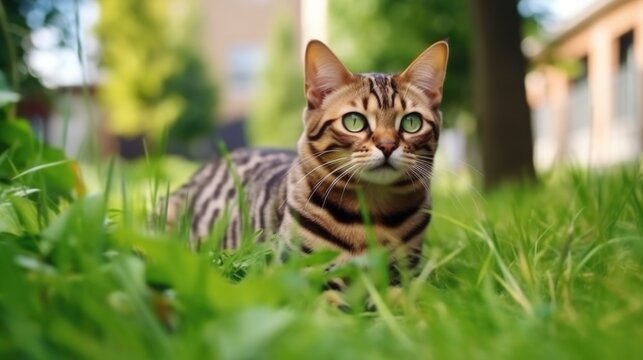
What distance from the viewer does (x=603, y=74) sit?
14352 mm

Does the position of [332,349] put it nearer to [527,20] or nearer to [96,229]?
[96,229]

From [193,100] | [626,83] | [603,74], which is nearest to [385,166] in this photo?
[626,83]

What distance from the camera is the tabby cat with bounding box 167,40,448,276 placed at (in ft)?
5.93

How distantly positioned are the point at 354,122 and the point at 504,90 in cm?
351

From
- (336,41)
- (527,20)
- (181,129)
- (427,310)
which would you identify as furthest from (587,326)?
(181,129)

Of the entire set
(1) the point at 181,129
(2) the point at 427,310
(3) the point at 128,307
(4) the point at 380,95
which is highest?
(4) the point at 380,95

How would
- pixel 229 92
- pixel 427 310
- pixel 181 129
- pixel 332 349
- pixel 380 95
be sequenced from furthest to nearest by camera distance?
pixel 229 92 → pixel 181 129 → pixel 380 95 → pixel 427 310 → pixel 332 349

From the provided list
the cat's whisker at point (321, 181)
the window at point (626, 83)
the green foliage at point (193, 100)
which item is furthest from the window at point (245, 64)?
the cat's whisker at point (321, 181)

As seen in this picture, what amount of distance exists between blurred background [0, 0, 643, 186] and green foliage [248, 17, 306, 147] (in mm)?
41

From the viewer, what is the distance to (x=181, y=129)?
2208 cm

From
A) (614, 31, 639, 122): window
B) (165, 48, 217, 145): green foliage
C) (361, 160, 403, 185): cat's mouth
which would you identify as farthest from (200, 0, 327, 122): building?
(361, 160, 403, 185): cat's mouth

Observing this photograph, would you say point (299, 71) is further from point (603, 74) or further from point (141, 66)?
point (603, 74)

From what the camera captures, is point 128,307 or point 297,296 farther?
point 297,296

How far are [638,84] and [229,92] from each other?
14671mm
